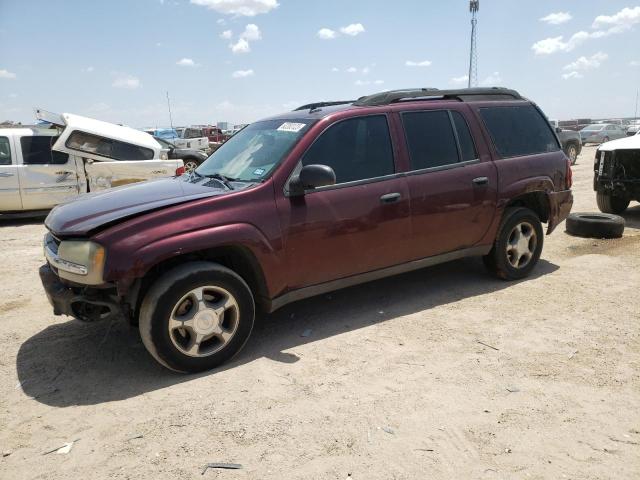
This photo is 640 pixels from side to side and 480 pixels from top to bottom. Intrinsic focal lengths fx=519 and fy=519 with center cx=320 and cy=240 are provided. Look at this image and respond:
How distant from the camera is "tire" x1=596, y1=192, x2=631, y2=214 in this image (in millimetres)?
8300

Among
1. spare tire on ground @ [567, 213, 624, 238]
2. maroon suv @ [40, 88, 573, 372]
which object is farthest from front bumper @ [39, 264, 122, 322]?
spare tire on ground @ [567, 213, 624, 238]

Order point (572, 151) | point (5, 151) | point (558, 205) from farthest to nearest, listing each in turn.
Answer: point (572, 151)
point (5, 151)
point (558, 205)

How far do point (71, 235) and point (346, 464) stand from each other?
226 cm

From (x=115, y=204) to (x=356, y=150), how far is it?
190 cm

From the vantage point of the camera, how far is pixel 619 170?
791 centimetres

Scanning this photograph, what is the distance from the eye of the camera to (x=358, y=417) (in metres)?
2.99

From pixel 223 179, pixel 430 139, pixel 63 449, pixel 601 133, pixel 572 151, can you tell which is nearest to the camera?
pixel 63 449

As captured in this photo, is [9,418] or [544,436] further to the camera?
[9,418]

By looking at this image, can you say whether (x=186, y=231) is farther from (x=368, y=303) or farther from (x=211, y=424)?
(x=368, y=303)

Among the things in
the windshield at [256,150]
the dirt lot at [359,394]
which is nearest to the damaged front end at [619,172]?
the dirt lot at [359,394]

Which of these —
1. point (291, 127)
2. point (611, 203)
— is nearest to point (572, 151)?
point (611, 203)

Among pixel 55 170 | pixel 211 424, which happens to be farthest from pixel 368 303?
pixel 55 170

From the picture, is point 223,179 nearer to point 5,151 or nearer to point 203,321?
point 203,321

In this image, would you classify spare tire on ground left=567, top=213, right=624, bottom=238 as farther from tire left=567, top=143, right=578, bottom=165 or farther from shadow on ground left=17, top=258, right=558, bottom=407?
tire left=567, top=143, right=578, bottom=165
